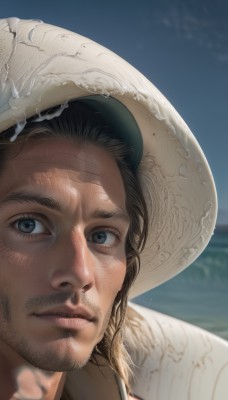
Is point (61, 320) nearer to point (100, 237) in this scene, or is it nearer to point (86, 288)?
point (86, 288)

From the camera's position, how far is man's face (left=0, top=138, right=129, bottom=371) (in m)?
0.99

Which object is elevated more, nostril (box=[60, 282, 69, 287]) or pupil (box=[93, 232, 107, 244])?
pupil (box=[93, 232, 107, 244])

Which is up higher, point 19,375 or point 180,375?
point 19,375

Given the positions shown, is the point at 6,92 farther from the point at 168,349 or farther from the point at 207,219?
the point at 168,349

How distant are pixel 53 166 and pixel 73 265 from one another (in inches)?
6.7

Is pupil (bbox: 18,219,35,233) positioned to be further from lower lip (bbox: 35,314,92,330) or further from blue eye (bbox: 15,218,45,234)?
lower lip (bbox: 35,314,92,330)

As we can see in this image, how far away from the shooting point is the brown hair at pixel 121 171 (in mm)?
1060

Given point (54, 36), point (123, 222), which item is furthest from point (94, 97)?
point (123, 222)

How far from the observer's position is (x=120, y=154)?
1.19 meters

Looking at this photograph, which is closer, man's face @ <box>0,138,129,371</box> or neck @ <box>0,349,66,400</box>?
man's face @ <box>0,138,129,371</box>

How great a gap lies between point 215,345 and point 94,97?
709 millimetres

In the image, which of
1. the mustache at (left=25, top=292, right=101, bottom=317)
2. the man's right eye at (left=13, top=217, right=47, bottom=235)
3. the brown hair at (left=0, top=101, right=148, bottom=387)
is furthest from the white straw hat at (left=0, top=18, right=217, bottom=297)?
the mustache at (left=25, top=292, right=101, bottom=317)

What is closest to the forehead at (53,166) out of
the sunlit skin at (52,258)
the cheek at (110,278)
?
the sunlit skin at (52,258)

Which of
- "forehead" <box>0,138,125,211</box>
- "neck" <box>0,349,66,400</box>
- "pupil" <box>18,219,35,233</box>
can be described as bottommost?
"neck" <box>0,349,66,400</box>
